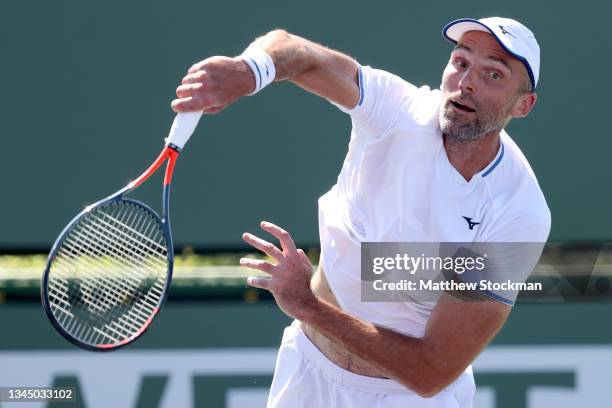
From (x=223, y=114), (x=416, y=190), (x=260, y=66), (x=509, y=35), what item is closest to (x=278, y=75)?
(x=260, y=66)

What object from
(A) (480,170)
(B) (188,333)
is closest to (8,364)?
(B) (188,333)

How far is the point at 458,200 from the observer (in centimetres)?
342

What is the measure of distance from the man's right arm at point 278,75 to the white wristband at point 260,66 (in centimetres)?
2

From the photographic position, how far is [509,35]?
3.39 metres

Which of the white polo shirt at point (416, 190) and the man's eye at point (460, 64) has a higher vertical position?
the man's eye at point (460, 64)

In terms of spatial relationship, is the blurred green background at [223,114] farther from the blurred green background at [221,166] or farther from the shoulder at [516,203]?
the shoulder at [516,203]

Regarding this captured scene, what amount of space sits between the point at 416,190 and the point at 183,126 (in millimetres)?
731

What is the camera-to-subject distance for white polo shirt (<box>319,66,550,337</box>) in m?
3.41

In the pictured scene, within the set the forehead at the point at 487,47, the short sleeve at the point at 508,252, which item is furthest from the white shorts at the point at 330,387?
the forehead at the point at 487,47

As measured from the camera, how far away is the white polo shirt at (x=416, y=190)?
341cm

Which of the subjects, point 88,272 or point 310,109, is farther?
point 310,109

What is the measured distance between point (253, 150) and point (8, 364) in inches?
47.1

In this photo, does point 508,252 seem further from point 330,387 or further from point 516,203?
point 330,387

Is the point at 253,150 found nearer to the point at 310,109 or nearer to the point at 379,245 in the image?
the point at 310,109
